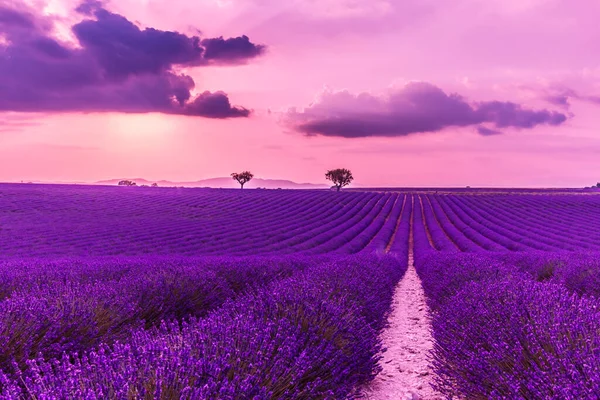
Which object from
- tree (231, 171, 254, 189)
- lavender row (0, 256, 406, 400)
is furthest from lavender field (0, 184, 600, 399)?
tree (231, 171, 254, 189)

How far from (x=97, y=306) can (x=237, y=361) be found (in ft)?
7.81

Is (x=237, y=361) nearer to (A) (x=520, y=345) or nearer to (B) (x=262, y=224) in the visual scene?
(A) (x=520, y=345)

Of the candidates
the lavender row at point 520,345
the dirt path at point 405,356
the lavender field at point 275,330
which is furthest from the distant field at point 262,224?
the lavender row at point 520,345

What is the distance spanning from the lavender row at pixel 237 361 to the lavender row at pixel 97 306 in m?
0.39

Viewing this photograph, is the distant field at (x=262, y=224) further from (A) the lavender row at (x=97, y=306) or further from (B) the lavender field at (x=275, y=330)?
(A) the lavender row at (x=97, y=306)

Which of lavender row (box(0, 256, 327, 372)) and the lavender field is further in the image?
lavender row (box(0, 256, 327, 372))

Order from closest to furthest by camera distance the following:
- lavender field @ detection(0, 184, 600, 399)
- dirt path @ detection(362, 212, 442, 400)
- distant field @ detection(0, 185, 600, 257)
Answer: lavender field @ detection(0, 184, 600, 399)
dirt path @ detection(362, 212, 442, 400)
distant field @ detection(0, 185, 600, 257)

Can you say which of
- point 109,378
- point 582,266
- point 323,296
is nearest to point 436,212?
point 582,266

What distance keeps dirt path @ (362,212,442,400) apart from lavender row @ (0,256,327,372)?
7.30 feet

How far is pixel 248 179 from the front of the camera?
6462 centimetres

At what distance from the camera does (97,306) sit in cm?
425

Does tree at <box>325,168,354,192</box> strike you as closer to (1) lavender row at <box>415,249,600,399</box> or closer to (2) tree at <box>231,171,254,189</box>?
(2) tree at <box>231,171,254,189</box>

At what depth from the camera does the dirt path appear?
4265 mm

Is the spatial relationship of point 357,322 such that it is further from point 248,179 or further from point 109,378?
point 248,179
